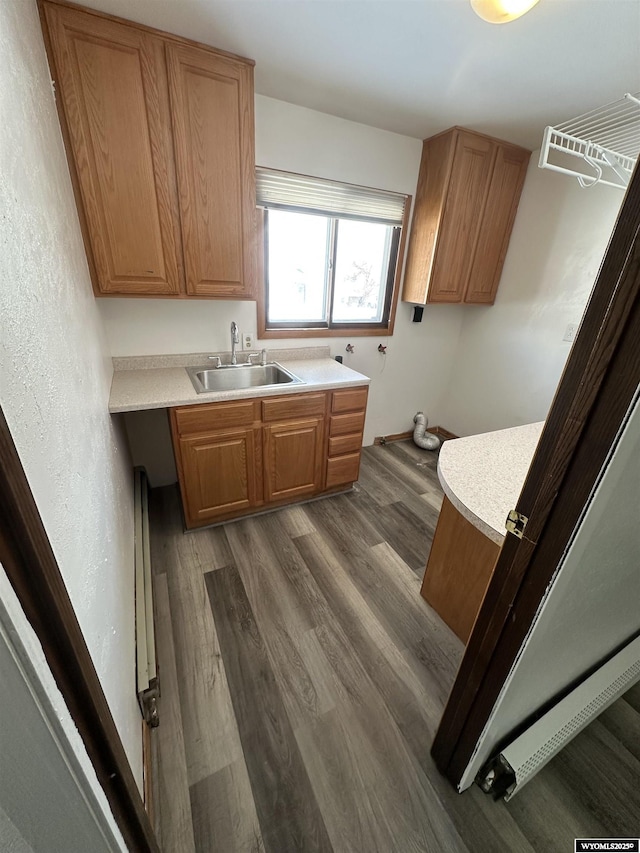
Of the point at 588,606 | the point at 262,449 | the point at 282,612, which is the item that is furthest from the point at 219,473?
the point at 588,606

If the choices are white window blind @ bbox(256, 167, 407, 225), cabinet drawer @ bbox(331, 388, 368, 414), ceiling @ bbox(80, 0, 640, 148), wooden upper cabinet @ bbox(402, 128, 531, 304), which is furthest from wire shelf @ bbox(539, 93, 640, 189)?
cabinet drawer @ bbox(331, 388, 368, 414)

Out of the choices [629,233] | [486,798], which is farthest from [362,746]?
[629,233]

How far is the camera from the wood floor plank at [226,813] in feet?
3.13

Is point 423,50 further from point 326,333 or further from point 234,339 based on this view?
point 234,339

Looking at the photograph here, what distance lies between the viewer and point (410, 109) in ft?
→ 6.40

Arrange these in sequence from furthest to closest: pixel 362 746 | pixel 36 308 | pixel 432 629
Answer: pixel 432 629, pixel 362 746, pixel 36 308

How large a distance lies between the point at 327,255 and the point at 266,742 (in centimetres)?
273

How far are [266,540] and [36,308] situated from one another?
5.43ft

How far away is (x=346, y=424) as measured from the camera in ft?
Result: 7.52

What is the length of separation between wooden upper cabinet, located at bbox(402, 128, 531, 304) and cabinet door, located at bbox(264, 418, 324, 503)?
1417 millimetres

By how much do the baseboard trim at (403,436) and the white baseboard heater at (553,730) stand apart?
226cm

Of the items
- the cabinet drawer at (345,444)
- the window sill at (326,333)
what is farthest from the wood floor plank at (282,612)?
the window sill at (326,333)

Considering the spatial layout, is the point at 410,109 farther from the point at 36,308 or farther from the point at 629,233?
the point at 36,308

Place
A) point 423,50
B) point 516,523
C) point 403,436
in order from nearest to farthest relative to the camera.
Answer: point 516,523
point 423,50
point 403,436
